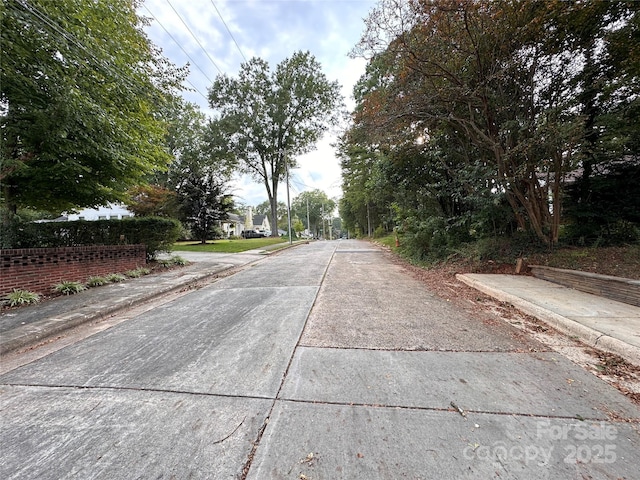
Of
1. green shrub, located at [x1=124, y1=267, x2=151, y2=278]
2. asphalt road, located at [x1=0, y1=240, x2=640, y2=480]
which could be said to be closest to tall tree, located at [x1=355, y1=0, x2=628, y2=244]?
asphalt road, located at [x1=0, y1=240, x2=640, y2=480]

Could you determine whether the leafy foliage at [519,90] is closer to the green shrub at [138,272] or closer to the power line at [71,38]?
the power line at [71,38]

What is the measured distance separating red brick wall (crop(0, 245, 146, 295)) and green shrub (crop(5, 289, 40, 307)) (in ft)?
0.74

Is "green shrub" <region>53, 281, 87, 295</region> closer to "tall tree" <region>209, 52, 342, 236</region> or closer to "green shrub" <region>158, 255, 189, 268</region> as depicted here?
"green shrub" <region>158, 255, 189, 268</region>

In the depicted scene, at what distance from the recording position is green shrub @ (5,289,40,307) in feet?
14.2

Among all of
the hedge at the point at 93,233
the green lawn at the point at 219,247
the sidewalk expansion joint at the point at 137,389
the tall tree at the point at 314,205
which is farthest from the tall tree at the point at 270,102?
the tall tree at the point at 314,205

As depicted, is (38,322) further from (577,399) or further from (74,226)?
(577,399)

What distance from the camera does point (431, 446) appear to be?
1.51m

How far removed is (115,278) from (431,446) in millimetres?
7489

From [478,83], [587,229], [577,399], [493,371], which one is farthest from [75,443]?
[587,229]

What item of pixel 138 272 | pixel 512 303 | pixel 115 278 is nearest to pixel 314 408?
pixel 512 303

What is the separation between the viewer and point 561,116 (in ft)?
19.0

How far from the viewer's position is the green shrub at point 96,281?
5734 mm

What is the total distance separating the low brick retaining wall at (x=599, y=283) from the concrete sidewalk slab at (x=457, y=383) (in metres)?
2.59

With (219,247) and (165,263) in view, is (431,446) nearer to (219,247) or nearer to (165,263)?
(165,263)
